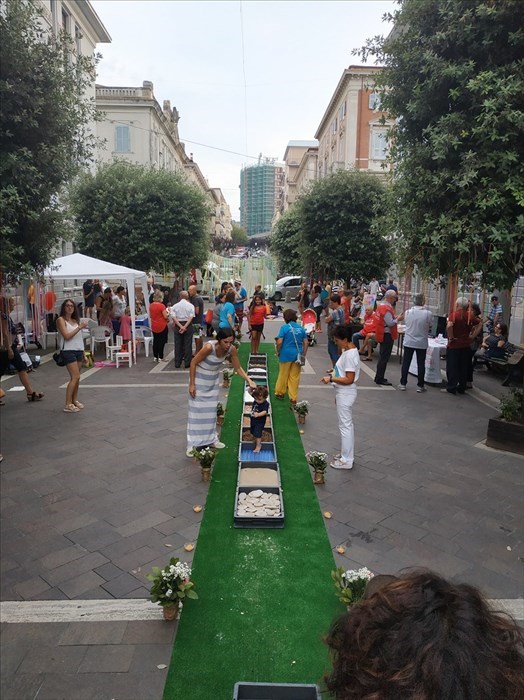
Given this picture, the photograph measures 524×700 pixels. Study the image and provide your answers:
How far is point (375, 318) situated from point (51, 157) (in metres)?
7.05

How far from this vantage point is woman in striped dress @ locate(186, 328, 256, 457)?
19.8ft

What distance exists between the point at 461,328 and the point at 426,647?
9.44 m

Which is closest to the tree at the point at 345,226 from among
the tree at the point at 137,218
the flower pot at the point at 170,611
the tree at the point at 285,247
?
the tree at the point at 137,218

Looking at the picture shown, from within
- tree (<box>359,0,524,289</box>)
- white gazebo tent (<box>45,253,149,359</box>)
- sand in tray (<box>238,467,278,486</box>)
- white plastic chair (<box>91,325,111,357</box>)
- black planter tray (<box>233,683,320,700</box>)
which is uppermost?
tree (<box>359,0,524,289</box>)

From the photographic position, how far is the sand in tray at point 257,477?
5641 mm

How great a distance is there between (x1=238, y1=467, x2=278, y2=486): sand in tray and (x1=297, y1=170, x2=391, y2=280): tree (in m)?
15.1

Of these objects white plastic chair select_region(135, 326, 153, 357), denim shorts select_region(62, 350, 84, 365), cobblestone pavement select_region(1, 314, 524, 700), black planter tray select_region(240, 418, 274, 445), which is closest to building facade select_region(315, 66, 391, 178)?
white plastic chair select_region(135, 326, 153, 357)

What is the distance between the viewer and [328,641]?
3.41ft

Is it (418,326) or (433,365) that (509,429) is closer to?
(418,326)

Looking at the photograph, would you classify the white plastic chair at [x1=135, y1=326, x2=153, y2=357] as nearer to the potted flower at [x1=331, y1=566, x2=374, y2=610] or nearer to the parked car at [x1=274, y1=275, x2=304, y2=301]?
the potted flower at [x1=331, y1=566, x2=374, y2=610]

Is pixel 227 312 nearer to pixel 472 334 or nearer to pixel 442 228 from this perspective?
pixel 472 334

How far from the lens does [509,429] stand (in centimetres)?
702

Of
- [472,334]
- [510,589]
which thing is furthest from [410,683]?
[472,334]

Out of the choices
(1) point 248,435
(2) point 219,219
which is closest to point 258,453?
(1) point 248,435
